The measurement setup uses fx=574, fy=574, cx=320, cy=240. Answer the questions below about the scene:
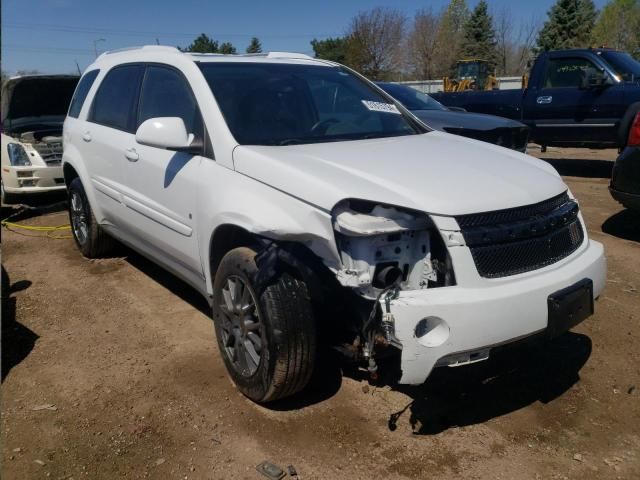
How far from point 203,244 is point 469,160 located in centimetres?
153

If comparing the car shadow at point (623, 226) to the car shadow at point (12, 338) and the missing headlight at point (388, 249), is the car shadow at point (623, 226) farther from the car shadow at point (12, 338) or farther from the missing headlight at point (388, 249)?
the car shadow at point (12, 338)

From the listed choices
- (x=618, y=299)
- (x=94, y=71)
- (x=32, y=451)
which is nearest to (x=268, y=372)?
(x=32, y=451)

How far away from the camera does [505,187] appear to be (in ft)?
8.93

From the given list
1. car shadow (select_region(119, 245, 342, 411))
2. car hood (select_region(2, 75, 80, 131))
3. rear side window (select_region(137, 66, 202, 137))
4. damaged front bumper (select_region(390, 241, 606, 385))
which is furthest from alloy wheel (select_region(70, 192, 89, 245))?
damaged front bumper (select_region(390, 241, 606, 385))

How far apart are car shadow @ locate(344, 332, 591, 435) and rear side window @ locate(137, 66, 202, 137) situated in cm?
186

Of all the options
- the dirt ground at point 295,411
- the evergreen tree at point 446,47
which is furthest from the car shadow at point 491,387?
the evergreen tree at point 446,47

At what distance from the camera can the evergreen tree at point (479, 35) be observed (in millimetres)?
Result: 52406

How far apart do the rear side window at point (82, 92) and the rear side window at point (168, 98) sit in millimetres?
1256

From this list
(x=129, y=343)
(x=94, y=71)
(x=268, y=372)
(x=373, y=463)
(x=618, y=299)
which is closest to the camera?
(x=373, y=463)

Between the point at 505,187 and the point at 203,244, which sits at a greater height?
the point at 505,187

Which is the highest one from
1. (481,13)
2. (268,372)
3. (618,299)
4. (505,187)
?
(481,13)

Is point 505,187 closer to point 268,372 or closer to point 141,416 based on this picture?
point 268,372

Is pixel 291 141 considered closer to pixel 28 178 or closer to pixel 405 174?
pixel 405 174

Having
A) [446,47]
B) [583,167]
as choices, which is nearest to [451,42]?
[446,47]
